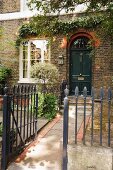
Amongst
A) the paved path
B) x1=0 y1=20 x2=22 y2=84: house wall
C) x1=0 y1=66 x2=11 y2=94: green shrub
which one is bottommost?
the paved path

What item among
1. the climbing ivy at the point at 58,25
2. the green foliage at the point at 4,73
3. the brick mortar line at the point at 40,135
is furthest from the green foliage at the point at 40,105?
the green foliage at the point at 4,73

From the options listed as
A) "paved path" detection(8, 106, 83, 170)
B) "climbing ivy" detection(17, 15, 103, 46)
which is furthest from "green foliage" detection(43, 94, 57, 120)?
"paved path" detection(8, 106, 83, 170)

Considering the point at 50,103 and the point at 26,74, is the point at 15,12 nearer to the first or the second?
the point at 26,74

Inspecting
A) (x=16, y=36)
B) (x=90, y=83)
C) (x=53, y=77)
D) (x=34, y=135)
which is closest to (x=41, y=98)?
(x=53, y=77)

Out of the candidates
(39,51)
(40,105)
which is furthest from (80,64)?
(40,105)

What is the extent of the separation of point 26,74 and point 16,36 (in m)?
2.10

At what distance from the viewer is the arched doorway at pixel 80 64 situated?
14337 millimetres

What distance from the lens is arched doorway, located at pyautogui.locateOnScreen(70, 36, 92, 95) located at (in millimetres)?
14337

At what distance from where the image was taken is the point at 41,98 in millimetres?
10258

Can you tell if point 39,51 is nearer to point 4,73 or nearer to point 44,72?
point 4,73

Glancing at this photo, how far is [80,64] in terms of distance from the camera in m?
14.5

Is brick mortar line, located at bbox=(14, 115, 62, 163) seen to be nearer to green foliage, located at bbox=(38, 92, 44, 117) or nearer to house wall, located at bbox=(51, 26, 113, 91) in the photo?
green foliage, located at bbox=(38, 92, 44, 117)

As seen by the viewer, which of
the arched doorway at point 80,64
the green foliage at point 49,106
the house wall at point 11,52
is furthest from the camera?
the house wall at point 11,52

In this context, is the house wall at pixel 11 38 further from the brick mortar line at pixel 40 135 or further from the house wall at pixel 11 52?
the brick mortar line at pixel 40 135
